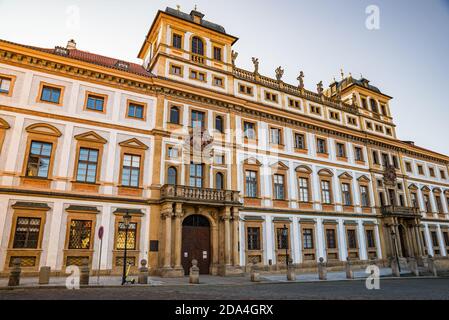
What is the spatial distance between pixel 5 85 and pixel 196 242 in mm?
16893

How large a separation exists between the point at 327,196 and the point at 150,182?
18.5 m

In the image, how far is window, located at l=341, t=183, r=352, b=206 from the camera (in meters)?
32.4

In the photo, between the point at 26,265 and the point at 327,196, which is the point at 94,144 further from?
the point at 327,196

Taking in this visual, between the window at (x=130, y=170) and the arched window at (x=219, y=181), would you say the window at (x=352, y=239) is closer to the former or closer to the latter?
the arched window at (x=219, y=181)

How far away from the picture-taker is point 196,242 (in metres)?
22.7

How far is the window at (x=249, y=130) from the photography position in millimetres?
27917

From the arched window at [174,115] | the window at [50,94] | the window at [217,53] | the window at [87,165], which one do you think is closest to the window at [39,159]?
the window at [87,165]

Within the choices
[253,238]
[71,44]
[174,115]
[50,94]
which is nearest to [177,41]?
[174,115]

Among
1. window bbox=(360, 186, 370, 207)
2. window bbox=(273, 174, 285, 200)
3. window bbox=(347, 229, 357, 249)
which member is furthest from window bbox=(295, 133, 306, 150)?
window bbox=(347, 229, 357, 249)

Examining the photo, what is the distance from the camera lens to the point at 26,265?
1772 cm

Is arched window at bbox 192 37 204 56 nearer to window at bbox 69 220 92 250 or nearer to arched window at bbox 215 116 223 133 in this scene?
arched window at bbox 215 116 223 133

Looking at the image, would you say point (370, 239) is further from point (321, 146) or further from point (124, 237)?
point (124, 237)

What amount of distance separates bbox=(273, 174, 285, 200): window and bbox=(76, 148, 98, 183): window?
15.5 metres
